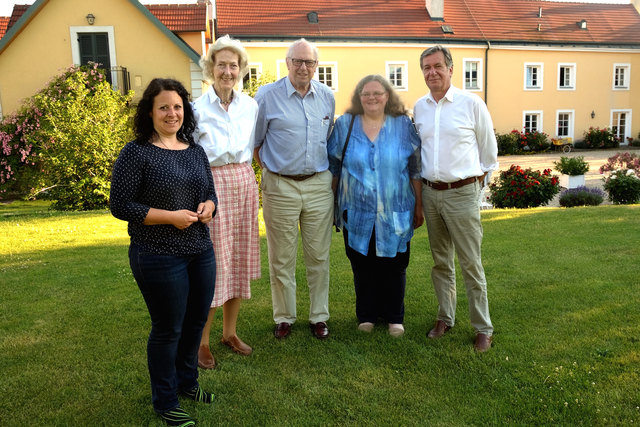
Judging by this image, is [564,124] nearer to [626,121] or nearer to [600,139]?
[600,139]

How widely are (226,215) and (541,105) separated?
2813 cm

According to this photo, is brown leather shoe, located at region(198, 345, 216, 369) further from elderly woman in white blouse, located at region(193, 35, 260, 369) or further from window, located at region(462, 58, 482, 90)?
window, located at region(462, 58, 482, 90)

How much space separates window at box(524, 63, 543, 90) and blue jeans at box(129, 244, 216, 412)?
92.2 ft

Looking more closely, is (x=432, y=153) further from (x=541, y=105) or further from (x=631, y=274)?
(x=541, y=105)

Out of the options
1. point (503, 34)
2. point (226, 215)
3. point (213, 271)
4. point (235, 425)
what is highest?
point (503, 34)

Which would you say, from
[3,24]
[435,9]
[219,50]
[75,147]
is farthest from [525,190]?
[435,9]

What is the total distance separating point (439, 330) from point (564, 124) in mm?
28150

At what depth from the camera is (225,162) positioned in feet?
11.3

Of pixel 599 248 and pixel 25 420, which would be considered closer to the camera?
pixel 25 420

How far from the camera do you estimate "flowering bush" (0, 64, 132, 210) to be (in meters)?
11.8

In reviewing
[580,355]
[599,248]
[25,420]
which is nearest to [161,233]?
[25,420]

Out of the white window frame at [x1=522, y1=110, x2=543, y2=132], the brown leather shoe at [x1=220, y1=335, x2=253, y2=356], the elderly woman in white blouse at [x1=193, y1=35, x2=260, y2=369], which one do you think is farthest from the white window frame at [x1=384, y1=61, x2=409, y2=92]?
the brown leather shoe at [x1=220, y1=335, x2=253, y2=356]

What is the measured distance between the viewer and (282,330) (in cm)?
409

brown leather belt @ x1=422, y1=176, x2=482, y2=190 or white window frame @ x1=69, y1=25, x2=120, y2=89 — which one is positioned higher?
white window frame @ x1=69, y1=25, x2=120, y2=89
